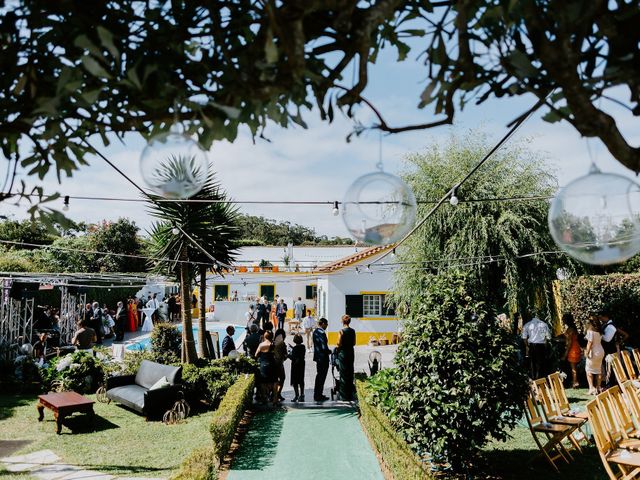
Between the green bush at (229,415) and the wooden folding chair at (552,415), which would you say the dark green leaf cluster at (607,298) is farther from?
the green bush at (229,415)

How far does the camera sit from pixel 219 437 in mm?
7254

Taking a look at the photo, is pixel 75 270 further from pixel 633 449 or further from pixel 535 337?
pixel 633 449

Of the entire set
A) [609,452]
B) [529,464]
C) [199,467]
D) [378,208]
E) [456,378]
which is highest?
[378,208]

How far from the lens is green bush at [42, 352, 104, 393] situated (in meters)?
12.7

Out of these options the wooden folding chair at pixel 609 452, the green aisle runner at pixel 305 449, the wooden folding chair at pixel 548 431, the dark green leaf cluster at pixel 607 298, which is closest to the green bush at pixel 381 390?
the green aisle runner at pixel 305 449

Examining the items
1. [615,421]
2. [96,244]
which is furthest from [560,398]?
[96,244]

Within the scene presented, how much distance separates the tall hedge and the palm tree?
9.64 metres

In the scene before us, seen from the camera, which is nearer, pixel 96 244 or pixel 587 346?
pixel 587 346

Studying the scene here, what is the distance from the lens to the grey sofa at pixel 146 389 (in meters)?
10.4

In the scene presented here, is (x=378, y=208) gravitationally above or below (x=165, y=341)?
above

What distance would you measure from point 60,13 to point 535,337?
12209 mm

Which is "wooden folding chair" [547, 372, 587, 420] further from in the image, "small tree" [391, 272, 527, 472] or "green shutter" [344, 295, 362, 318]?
"green shutter" [344, 295, 362, 318]

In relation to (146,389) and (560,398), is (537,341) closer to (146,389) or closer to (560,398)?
(560,398)

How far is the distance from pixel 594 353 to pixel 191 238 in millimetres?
9199
